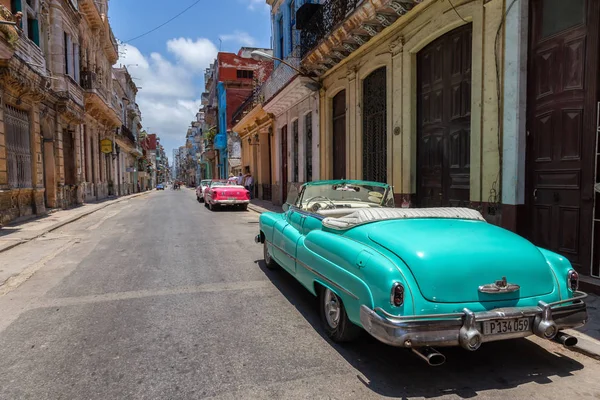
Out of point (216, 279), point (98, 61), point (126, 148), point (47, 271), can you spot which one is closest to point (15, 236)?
point (47, 271)

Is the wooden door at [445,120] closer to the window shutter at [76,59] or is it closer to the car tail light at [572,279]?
the car tail light at [572,279]

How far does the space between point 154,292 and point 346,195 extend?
280cm

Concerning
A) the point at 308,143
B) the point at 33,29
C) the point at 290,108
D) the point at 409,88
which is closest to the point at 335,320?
the point at 409,88

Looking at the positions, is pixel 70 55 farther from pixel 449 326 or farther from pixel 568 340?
pixel 568 340

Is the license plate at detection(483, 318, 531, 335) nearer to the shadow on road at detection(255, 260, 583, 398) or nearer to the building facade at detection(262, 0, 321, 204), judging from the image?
the shadow on road at detection(255, 260, 583, 398)

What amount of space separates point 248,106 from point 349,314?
22.2 metres

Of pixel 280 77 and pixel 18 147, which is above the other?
pixel 280 77

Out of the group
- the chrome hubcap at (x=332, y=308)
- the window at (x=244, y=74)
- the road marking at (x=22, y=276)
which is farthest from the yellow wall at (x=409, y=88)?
the window at (x=244, y=74)

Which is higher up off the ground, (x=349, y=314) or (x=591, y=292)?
(x=349, y=314)

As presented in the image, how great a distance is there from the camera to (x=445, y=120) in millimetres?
7906

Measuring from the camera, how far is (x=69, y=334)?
362 centimetres

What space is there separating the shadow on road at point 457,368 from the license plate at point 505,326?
0.41 meters

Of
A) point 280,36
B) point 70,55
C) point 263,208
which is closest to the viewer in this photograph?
point 263,208

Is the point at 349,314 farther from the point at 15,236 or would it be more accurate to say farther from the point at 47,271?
the point at 15,236
